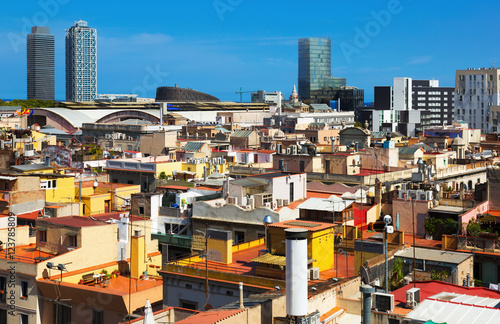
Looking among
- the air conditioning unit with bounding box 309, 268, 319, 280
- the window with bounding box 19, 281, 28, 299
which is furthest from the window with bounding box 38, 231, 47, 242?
the air conditioning unit with bounding box 309, 268, 319, 280

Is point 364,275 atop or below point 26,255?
atop

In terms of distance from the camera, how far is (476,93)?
519ft

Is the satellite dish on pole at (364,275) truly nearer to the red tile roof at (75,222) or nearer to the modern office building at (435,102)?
the red tile roof at (75,222)

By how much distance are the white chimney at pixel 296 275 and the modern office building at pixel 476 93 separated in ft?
479

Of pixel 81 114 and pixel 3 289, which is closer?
pixel 3 289

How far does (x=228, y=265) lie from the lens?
21484 mm

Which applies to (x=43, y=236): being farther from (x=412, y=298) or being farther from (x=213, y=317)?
(x=412, y=298)

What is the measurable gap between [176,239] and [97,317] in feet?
27.8

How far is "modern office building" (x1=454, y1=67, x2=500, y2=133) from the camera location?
155m

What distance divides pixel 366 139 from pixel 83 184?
94.3ft

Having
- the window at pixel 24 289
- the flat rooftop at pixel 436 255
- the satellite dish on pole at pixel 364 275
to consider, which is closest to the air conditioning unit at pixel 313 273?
the satellite dish on pole at pixel 364 275

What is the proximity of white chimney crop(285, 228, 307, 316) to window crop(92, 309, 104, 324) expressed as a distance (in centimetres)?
810

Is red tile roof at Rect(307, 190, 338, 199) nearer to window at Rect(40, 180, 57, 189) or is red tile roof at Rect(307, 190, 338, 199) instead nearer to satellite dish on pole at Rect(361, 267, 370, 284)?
window at Rect(40, 180, 57, 189)

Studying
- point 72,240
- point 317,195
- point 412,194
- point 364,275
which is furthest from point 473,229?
point 72,240
